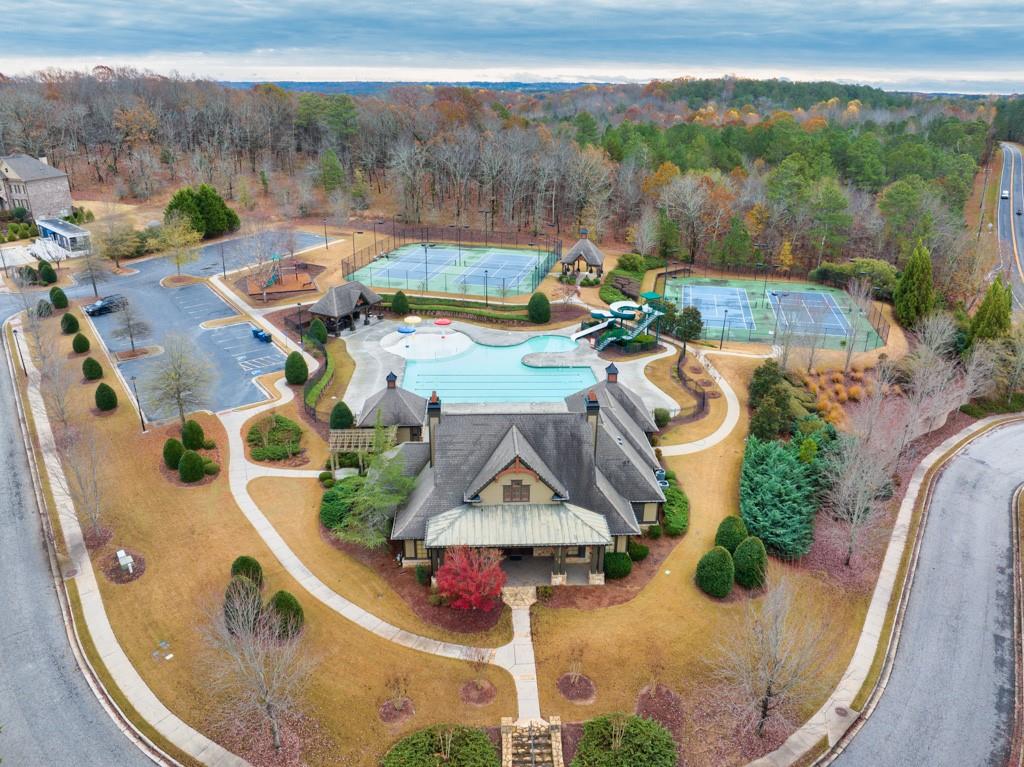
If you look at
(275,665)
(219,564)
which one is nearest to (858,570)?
(275,665)

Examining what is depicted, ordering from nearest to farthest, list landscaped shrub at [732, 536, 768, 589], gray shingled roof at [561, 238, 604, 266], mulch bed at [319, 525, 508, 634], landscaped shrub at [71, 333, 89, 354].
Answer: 1. mulch bed at [319, 525, 508, 634]
2. landscaped shrub at [732, 536, 768, 589]
3. landscaped shrub at [71, 333, 89, 354]
4. gray shingled roof at [561, 238, 604, 266]

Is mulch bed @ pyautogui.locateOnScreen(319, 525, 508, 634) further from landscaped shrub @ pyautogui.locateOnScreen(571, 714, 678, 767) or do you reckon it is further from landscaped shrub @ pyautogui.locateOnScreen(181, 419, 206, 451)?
landscaped shrub @ pyautogui.locateOnScreen(181, 419, 206, 451)

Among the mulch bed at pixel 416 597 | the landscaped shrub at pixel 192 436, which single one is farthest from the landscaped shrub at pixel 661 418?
the landscaped shrub at pixel 192 436

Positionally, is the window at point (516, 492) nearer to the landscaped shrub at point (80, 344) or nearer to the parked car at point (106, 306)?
the landscaped shrub at point (80, 344)

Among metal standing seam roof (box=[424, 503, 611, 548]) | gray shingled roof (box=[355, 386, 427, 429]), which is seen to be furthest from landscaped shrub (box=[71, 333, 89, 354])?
metal standing seam roof (box=[424, 503, 611, 548])

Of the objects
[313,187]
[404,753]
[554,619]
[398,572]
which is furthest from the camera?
[313,187]

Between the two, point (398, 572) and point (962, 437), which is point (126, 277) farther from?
point (962, 437)
